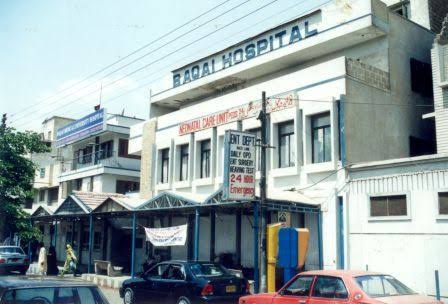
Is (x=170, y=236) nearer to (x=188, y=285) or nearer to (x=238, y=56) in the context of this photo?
(x=188, y=285)

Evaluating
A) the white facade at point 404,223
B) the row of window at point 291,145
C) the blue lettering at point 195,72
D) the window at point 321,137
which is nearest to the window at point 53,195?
the blue lettering at point 195,72

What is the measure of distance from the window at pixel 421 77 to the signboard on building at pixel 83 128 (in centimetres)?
2384

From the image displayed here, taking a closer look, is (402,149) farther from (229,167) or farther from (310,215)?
(229,167)

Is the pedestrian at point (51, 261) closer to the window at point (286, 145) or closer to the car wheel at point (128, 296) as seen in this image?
the car wheel at point (128, 296)

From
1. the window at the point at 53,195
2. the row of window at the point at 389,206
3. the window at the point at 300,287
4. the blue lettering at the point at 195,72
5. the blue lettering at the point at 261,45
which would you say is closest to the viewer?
the window at the point at 300,287

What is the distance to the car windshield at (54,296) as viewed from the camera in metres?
6.60

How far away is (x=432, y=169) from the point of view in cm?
1509

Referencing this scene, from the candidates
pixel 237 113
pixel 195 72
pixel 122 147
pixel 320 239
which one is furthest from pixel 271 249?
pixel 122 147

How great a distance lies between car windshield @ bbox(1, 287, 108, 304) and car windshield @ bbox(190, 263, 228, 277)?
629cm

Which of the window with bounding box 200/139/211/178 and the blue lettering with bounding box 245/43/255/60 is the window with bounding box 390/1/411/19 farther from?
the window with bounding box 200/139/211/178

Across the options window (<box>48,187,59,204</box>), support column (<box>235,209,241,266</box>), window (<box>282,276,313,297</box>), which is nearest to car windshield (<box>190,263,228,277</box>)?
window (<box>282,276,313,297</box>)

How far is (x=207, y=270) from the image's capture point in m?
13.6

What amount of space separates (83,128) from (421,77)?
91.3 feet

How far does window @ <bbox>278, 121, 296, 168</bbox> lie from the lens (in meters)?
20.3
